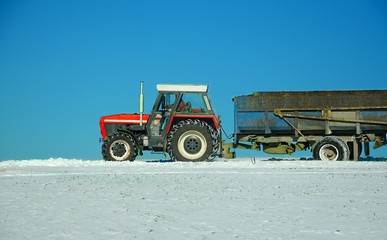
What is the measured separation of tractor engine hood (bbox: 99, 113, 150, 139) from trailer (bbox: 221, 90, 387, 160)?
3092 mm

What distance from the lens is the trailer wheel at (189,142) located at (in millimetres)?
14883

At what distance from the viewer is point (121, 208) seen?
5.72 meters

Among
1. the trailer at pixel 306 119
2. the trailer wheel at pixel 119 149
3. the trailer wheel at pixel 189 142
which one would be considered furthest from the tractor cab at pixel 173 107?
the trailer at pixel 306 119

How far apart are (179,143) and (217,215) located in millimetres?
9748

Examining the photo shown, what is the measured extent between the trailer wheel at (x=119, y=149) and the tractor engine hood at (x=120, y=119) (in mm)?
1059

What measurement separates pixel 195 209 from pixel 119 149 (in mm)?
10106

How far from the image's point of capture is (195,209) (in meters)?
5.62

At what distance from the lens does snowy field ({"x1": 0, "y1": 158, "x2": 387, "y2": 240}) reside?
4352 millimetres

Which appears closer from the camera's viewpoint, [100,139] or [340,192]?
[340,192]

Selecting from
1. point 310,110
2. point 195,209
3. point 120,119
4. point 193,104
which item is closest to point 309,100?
point 310,110

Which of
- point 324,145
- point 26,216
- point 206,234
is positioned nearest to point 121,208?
point 26,216

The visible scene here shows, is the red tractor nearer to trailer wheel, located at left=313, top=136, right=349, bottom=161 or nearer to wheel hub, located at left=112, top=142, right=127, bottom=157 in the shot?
wheel hub, located at left=112, top=142, right=127, bottom=157

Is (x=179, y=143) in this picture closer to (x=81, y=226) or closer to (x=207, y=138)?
(x=207, y=138)

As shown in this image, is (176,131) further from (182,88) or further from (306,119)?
(306,119)
